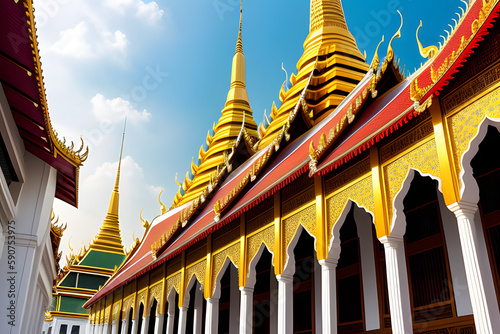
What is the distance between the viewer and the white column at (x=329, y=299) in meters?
6.36

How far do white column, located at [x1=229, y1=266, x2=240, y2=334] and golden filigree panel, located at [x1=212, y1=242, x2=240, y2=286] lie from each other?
7.91 ft

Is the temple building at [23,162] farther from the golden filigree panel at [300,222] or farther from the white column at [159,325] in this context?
the golden filigree panel at [300,222]

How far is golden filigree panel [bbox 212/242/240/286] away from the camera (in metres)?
9.52

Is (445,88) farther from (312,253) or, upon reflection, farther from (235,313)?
(235,313)

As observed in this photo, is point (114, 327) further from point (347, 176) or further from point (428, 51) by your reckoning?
point (428, 51)

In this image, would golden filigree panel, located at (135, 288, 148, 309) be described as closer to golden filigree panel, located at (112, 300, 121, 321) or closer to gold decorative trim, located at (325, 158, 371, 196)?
golden filigree panel, located at (112, 300, 121, 321)

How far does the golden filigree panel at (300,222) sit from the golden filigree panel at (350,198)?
37cm

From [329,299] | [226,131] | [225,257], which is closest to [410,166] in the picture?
[329,299]

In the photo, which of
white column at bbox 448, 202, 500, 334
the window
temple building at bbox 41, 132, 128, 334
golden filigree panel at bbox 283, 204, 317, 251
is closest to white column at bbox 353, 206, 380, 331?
the window

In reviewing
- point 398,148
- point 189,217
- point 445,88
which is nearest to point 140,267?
point 189,217

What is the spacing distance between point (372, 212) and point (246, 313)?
385 cm

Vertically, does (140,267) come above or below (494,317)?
above

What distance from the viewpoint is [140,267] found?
13.9 m

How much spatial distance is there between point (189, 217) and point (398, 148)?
7261 mm
